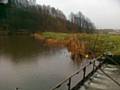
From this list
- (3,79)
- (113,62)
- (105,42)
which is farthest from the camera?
(105,42)

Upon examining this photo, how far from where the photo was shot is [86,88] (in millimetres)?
9164

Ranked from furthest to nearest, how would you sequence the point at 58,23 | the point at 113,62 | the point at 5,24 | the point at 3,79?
the point at 58,23 < the point at 5,24 < the point at 3,79 < the point at 113,62

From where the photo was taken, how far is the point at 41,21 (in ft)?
329

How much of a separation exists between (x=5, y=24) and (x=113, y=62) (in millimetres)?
74777

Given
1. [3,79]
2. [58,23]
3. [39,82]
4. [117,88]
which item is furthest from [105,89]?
[58,23]

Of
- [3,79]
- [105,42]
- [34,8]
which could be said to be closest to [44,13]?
[34,8]

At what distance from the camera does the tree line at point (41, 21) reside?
85.1m

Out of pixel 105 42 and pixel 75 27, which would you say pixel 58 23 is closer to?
pixel 75 27

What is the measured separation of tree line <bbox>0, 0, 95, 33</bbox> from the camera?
3350 inches

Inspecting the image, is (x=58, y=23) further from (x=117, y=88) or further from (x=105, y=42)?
(x=117, y=88)

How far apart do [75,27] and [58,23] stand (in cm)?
1384

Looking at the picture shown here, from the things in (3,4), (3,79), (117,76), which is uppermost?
(3,4)

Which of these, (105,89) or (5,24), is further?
(5,24)

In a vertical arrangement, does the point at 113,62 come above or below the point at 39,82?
above
